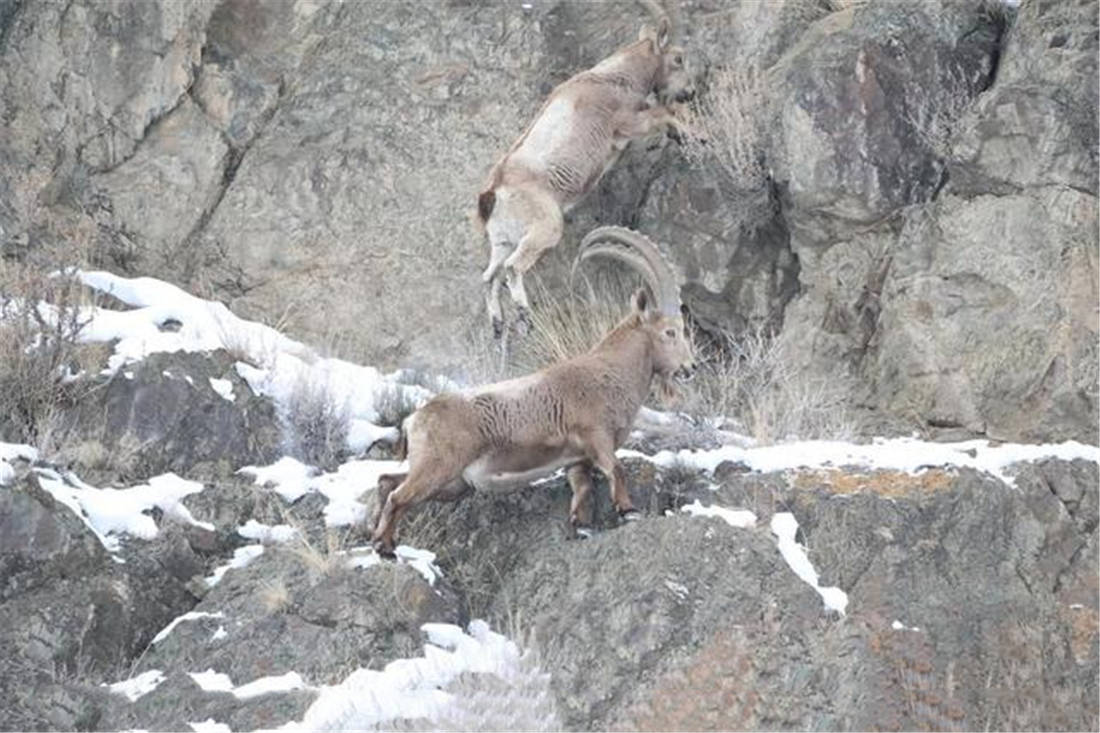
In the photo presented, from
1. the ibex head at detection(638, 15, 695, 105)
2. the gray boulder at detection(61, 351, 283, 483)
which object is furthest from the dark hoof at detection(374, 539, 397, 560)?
the ibex head at detection(638, 15, 695, 105)

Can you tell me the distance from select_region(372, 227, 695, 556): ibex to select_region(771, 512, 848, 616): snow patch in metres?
0.84

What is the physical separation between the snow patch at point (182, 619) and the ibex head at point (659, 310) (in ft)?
10.2

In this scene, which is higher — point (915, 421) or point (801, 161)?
point (801, 161)

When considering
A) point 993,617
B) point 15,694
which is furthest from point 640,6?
point 15,694

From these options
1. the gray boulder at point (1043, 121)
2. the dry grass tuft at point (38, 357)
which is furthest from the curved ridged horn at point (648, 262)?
the dry grass tuft at point (38, 357)

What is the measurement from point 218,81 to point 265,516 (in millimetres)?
5283

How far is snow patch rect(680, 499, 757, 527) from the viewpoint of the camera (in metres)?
11.1

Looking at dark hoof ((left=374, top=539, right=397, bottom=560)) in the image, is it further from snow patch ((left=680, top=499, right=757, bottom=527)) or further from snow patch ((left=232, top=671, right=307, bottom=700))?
snow patch ((left=680, top=499, right=757, bottom=527))

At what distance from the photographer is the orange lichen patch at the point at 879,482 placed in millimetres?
11180

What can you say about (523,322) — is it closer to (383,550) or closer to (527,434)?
(527,434)

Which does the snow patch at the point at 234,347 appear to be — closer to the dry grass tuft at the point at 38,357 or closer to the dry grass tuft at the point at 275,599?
the dry grass tuft at the point at 38,357

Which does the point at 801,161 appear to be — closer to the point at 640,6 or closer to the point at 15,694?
the point at 640,6

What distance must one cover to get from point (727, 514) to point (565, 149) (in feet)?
13.3

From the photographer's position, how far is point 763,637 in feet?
33.9
